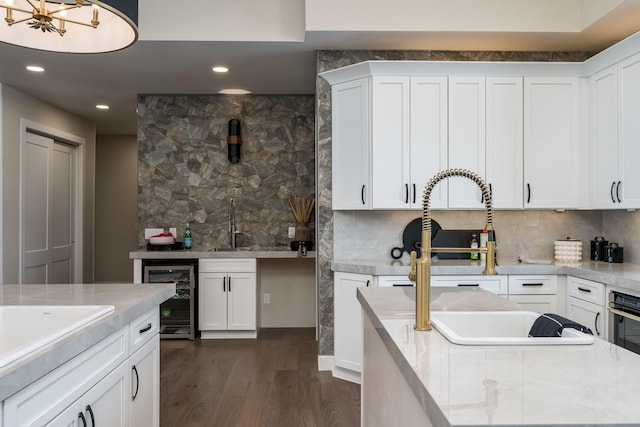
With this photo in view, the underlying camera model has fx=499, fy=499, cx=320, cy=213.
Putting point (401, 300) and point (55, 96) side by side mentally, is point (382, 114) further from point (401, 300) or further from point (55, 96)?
point (55, 96)

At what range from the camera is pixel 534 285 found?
11.9ft

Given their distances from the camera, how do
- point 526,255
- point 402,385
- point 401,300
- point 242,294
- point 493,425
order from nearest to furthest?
1. point 493,425
2. point 402,385
3. point 401,300
4. point 526,255
5. point 242,294

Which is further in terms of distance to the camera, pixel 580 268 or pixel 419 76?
pixel 419 76

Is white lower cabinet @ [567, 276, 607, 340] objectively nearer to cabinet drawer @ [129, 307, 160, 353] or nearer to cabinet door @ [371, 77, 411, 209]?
cabinet door @ [371, 77, 411, 209]

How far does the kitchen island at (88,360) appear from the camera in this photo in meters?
1.25

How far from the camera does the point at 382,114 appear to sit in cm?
382

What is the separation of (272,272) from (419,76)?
2808 mm

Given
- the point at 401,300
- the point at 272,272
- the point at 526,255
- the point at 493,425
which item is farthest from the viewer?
the point at 272,272

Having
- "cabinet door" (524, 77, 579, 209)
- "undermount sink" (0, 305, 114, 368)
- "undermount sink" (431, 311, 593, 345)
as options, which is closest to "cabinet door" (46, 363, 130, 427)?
"undermount sink" (0, 305, 114, 368)

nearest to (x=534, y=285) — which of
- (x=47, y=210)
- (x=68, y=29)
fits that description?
(x=68, y=29)

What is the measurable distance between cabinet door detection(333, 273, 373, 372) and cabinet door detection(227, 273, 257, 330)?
145 cm

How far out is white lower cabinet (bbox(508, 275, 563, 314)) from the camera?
3.62 m

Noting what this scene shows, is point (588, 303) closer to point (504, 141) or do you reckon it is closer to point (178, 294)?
point (504, 141)

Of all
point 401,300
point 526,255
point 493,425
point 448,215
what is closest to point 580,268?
point 526,255
